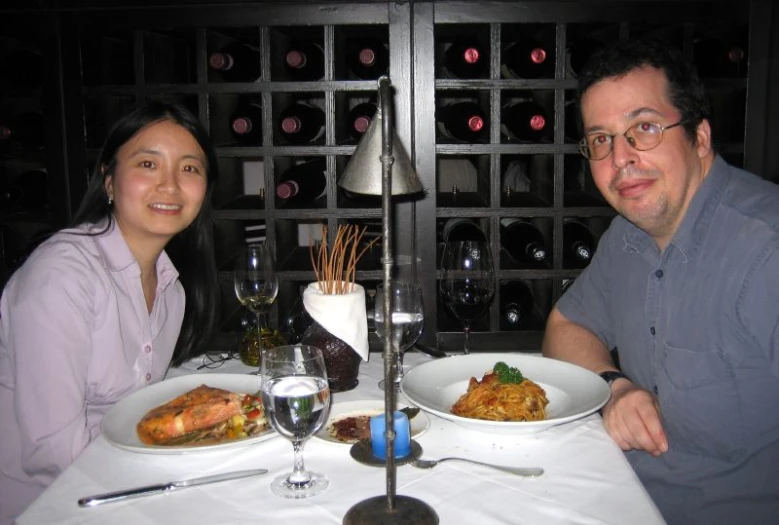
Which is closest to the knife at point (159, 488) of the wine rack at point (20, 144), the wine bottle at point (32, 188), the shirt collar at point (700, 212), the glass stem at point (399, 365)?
the glass stem at point (399, 365)

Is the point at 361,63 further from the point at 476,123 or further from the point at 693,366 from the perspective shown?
the point at 693,366

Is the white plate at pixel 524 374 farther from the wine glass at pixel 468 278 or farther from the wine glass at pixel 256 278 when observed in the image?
the wine glass at pixel 256 278

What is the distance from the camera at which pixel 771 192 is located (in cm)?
137

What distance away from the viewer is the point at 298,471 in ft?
3.37

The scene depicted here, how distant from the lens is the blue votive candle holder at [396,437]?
107cm

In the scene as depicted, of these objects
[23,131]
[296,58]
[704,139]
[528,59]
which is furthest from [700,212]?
[23,131]

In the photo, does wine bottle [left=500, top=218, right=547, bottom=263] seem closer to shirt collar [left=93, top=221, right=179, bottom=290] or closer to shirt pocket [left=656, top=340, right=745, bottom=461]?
shirt pocket [left=656, top=340, right=745, bottom=461]

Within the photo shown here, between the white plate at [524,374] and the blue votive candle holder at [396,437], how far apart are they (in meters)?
0.09

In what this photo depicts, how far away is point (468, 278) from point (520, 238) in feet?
3.02

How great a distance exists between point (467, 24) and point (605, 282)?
2.96 feet

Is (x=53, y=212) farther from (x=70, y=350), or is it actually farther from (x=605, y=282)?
(x=605, y=282)

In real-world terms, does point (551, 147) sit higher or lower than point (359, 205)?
higher

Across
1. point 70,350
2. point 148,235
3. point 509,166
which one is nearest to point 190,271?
point 148,235

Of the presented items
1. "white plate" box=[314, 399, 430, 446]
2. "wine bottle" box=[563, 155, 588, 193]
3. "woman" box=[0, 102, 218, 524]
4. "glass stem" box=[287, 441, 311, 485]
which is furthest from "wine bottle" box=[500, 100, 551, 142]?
"glass stem" box=[287, 441, 311, 485]
